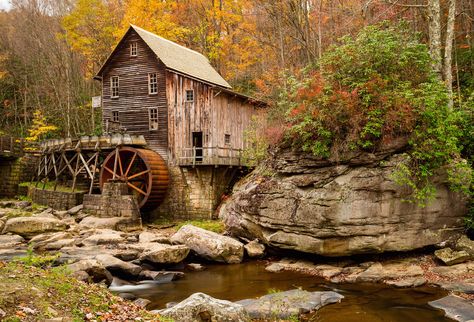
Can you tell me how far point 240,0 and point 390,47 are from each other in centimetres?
1883

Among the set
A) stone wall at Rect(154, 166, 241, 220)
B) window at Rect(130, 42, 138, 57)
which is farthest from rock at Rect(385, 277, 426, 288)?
window at Rect(130, 42, 138, 57)

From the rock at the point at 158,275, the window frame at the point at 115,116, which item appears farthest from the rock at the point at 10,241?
the window frame at the point at 115,116

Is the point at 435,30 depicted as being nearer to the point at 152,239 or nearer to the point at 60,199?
the point at 152,239

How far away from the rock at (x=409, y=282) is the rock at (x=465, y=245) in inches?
74.4

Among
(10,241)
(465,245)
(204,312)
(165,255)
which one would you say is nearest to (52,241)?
(10,241)

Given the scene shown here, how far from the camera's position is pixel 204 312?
582 centimetres

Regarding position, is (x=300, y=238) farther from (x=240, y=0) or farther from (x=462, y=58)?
(x=240, y=0)

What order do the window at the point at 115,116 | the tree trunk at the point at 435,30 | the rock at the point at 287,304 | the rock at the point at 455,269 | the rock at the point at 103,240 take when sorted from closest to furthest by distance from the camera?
the rock at the point at 287,304 → the rock at the point at 455,269 → the tree trunk at the point at 435,30 → the rock at the point at 103,240 → the window at the point at 115,116

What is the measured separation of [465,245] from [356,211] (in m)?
3.01

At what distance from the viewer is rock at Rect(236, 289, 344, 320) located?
6.98 metres

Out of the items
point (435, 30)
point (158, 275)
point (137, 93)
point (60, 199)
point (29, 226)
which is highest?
point (137, 93)

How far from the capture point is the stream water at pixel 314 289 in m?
7.40

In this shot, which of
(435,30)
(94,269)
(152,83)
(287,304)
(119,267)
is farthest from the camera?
(152,83)

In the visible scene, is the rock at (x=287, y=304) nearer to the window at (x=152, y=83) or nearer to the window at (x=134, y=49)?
the window at (x=152, y=83)
